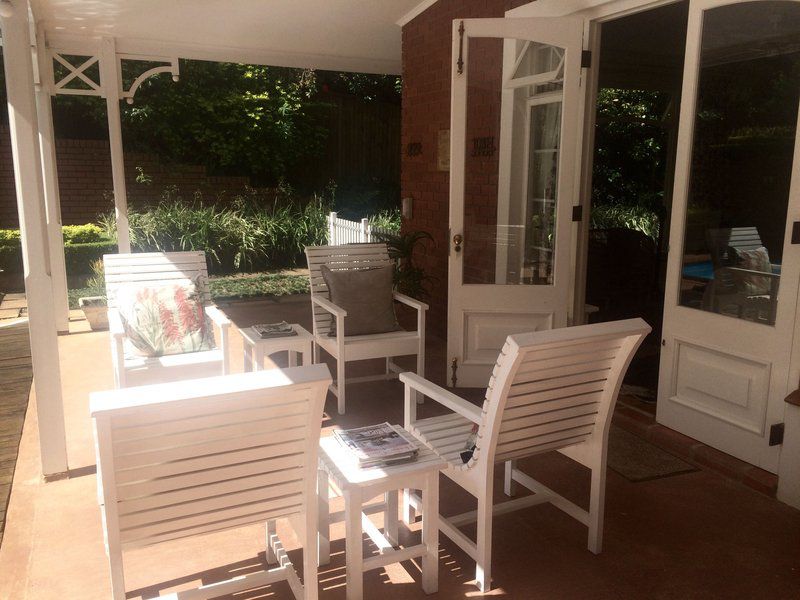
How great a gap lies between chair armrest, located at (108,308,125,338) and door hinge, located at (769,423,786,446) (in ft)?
10.8

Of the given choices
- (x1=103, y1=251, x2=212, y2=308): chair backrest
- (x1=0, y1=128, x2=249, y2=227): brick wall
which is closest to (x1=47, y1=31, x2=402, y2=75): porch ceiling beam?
(x1=103, y1=251, x2=212, y2=308): chair backrest

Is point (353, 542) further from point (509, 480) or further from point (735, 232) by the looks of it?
point (735, 232)

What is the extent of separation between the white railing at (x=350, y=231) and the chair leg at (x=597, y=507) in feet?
16.6

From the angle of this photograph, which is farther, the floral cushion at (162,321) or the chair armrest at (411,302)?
the chair armrest at (411,302)

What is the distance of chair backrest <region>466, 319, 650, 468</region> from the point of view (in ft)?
7.37

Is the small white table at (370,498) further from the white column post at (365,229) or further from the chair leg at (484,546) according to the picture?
the white column post at (365,229)

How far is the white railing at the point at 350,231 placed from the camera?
773cm

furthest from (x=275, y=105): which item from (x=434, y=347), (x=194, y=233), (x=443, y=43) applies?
(x=434, y=347)

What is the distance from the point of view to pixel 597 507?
2650mm

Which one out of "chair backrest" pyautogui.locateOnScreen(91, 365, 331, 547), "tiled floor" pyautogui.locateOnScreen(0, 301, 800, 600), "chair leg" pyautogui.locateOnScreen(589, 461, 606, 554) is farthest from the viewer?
"chair leg" pyautogui.locateOnScreen(589, 461, 606, 554)

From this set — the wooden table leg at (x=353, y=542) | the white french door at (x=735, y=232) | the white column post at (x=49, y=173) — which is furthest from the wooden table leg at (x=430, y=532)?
the white column post at (x=49, y=173)

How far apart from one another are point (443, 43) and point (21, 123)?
3.70m

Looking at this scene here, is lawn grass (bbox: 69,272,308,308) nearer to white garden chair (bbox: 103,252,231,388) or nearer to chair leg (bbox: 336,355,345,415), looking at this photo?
white garden chair (bbox: 103,252,231,388)

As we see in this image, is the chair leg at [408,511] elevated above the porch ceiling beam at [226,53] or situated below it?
below
